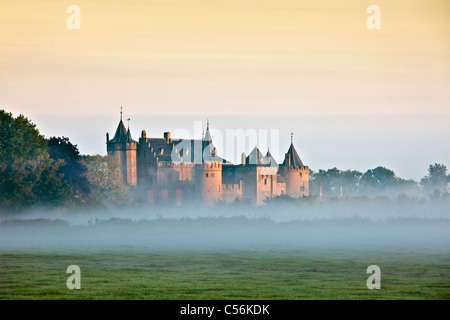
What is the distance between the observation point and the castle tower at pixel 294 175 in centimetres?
10819

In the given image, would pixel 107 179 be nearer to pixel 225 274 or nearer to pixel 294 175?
pixel 294 175

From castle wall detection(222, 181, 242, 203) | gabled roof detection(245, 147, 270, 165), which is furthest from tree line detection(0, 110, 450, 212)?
gabled roof detection(245, 147, 270, 165)

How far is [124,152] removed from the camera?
103875 mm

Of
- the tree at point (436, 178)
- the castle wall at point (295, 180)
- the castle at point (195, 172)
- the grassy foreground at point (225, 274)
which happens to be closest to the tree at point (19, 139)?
the grassy foreground at point (225, 274)

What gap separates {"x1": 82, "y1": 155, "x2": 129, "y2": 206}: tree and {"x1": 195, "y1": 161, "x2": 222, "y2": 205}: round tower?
13.4 metres

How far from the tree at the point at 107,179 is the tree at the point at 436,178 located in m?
62.1

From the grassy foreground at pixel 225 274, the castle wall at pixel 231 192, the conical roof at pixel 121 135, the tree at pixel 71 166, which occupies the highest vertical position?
the conical roof at pixel 121 135

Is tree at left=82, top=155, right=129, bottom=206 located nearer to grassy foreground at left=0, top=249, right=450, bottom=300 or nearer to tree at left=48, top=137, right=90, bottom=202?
tree at left=48, top=137, right=90, bottom=202

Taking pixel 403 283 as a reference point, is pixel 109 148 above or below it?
A: above

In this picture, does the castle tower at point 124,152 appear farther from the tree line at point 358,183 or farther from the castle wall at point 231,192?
the tree line at point 358,183
